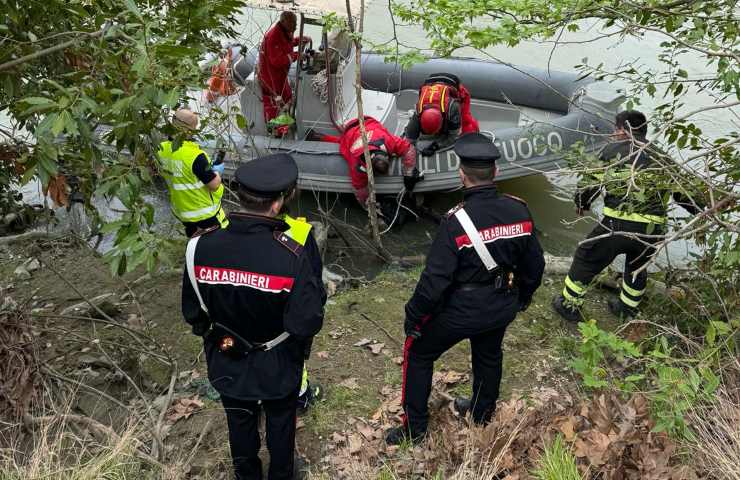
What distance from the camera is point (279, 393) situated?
2893 mm

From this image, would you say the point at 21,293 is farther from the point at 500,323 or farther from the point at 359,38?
the point at 500,323

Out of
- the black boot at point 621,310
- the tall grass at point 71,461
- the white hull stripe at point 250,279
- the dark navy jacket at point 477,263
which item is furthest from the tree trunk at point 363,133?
the tall grass at point 71,461

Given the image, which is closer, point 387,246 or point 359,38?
point 359,38

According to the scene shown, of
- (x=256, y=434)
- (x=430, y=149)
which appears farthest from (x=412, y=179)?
(x=256, y=434)

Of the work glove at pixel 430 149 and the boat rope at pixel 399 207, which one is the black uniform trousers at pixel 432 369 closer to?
the boat rope at pixel 399 207

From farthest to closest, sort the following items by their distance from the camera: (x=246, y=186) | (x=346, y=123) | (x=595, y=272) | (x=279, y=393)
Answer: (x=346, y=123) < (x=595, y=272) < (x=279, y=393) < (x=246, y=186)

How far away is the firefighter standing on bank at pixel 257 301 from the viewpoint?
105 inches

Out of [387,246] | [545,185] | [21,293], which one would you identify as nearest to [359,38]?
[387,246]

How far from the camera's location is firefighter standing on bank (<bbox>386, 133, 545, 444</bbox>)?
9.83 ft

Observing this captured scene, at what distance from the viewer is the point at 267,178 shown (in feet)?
8.71

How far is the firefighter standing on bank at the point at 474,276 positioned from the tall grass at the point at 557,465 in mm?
740

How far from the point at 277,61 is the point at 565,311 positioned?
151 inches

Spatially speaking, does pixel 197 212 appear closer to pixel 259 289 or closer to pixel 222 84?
pixel 222 84

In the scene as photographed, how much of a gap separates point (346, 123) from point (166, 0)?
3725mm
